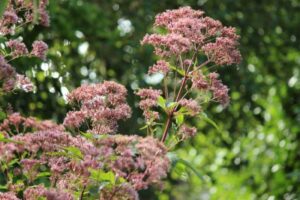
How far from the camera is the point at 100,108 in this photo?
2254mm

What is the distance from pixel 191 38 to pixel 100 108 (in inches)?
18.7

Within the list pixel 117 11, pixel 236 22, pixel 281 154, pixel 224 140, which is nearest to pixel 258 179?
pixel 281 154

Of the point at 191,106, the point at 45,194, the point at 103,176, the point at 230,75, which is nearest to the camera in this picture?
the point at 45,194

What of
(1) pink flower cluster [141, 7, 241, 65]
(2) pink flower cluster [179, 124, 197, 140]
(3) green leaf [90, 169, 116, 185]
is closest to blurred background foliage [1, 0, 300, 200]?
(1) pink flower cluster [141, 7, 241, 65]

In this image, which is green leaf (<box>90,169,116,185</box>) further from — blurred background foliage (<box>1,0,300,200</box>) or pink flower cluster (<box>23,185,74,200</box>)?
blurred background foliage (<box>1,0,300,200</box>)

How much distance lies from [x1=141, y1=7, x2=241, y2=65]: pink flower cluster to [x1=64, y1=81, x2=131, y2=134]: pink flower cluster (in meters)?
0.29

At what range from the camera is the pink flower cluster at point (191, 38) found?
8.15ft

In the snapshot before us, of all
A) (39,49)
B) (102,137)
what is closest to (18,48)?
(39,49)

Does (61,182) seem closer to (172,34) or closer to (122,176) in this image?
(122,176)

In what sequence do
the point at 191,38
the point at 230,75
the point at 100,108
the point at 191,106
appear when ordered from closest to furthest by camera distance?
the point at 100,108 → the point at 191,106 → the point at 191,38 → the point at 230,75

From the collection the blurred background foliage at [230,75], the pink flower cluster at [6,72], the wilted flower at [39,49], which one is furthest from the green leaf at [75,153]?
the blurred background foliage at [230,75]

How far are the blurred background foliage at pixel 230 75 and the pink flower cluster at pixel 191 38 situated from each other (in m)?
4.32

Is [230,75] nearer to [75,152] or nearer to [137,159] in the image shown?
[75,152]

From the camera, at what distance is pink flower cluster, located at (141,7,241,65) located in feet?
8.15
